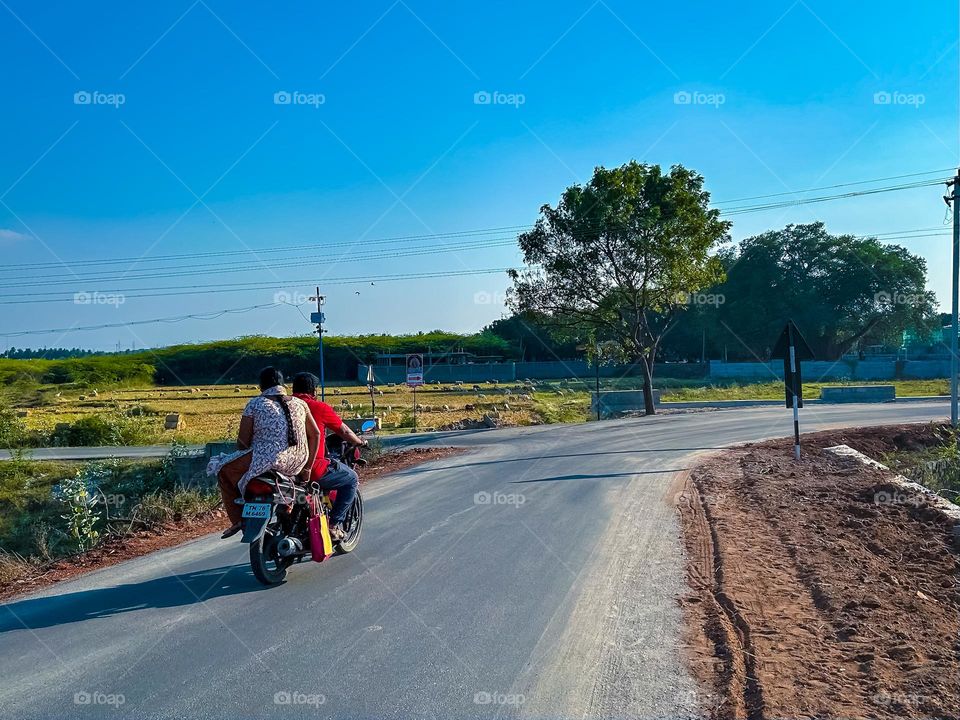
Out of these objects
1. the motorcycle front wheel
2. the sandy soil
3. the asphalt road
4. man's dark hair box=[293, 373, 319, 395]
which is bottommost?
the sandy soil

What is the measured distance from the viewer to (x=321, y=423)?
24.9ft

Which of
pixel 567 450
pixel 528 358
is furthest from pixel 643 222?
pixel 528 358

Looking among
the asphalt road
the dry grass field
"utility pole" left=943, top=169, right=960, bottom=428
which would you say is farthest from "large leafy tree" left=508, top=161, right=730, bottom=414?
the asphalt road

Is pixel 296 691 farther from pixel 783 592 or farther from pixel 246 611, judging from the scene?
pixel 783 592

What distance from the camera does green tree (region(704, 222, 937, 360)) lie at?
201 ft

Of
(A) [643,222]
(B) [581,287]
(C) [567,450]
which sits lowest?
(C) [567,450]

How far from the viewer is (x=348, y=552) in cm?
816

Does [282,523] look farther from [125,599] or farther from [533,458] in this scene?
[533,458]

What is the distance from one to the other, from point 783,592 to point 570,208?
79.3 feet

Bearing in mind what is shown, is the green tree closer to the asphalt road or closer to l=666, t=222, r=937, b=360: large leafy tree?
l=666, t=222, r=937, b=360: large leafy tree

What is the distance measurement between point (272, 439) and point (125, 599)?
185 cm

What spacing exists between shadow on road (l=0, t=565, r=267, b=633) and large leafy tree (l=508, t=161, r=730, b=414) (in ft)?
77.0

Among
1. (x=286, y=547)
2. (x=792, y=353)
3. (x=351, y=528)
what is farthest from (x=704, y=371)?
(x=286, y=547)

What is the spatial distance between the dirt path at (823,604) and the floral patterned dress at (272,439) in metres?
3.55
